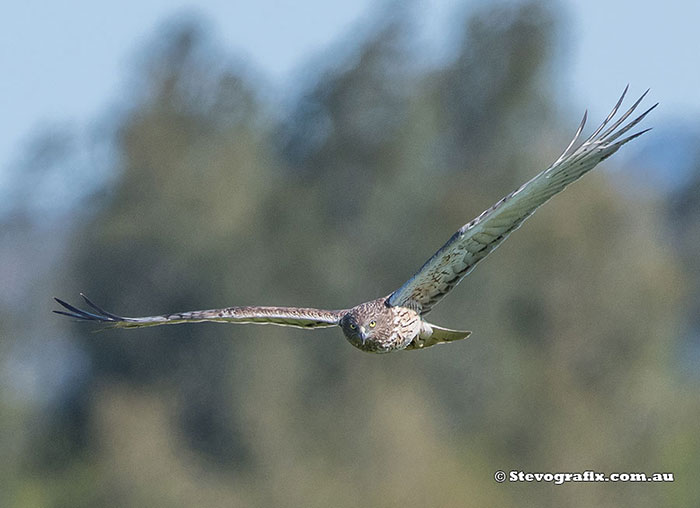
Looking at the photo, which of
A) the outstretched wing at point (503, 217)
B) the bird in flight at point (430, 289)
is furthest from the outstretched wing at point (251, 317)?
the outstretched wing at point (503, 217)

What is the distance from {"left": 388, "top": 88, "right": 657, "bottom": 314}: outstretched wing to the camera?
11867 mm

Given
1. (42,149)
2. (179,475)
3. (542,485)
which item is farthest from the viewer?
(42,149)

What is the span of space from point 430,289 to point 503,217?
1084 millimetres

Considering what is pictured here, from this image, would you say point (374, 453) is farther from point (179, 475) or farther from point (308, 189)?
point (308, 189)

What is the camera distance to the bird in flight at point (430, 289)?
12.2 meters

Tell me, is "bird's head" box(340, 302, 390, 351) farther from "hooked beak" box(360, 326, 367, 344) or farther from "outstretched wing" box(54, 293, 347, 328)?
"outstretched wing" box(54, 293, 347, 328)

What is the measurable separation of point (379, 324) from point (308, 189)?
120 ft

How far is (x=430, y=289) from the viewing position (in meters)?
A: 13.3

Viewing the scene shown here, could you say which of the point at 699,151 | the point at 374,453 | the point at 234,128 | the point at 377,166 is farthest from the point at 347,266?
the point at 699,151

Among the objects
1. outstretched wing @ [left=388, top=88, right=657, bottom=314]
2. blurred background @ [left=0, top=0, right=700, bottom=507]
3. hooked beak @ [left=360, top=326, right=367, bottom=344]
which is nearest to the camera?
outstretched wing @ [left=388, top=88, right=657, bottom=314]

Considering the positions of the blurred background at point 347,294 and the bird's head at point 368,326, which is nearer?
the bird's head at point 368,326

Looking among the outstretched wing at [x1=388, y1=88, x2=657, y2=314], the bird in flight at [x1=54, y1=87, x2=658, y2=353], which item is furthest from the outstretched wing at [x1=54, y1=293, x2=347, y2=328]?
the outstretched wing at [x1=388, y1=88, x2=657, y2=314]

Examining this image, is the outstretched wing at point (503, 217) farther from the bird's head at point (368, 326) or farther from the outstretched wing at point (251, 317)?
the outstretched wing at point (251, 317)

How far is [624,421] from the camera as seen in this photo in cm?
3778
